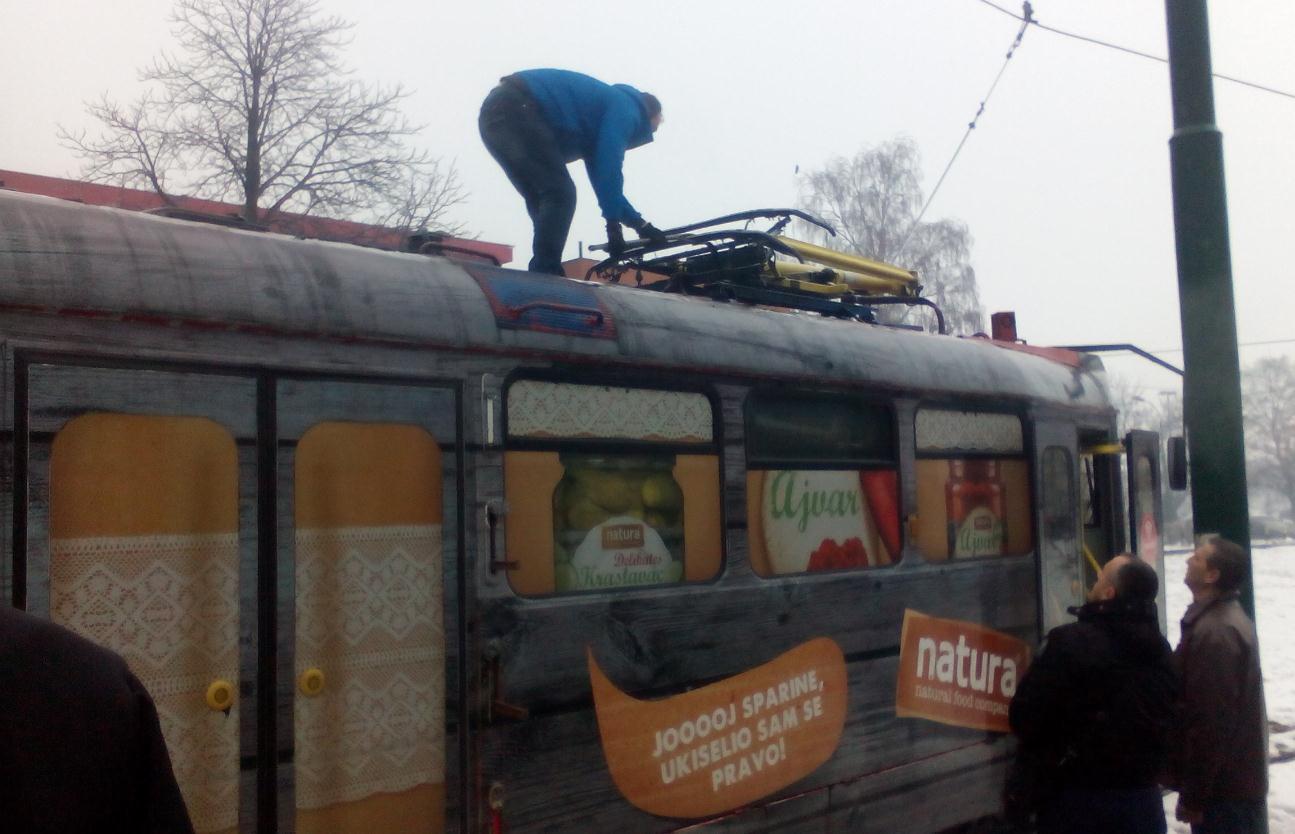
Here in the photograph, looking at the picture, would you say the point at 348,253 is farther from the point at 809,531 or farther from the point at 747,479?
the point at 809,531

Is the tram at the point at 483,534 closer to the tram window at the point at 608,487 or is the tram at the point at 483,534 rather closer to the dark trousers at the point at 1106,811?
the tram window at the point at 608,487

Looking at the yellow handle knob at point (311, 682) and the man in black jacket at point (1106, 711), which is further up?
the yellow handle knob at point (311, 682)

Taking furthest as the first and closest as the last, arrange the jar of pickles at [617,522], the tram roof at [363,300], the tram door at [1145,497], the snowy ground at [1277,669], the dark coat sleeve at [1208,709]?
the tram door at [1145,497], the snowy ground at [1277,669], the dark coat sleeve at [1208,709], the jar of pickles at [617,522], the tram roof at [363,300]

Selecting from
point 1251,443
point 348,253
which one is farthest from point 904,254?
point 1251,443

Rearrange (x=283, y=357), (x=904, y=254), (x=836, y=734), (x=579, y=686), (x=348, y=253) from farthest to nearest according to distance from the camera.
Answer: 1. (x=904, y=254)
2. (x=836, y=734)
3. (x=579, y=686)
4. (x=348, y=253)
5. (x=283, y=357)

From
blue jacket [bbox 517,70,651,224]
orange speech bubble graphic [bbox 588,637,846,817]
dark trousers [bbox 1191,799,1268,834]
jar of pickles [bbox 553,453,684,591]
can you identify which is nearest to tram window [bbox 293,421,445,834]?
jar of pickles [bbox 553,453,684,591]

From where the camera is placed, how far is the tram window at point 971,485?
18.2 feet

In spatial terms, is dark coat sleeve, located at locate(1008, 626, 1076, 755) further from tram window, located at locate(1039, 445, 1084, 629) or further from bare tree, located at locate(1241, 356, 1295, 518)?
bare tree, located at locate(1241, 356, 1295, 518)

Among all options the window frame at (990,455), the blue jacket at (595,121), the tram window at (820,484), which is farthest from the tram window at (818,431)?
the blue jacket at (595,121)

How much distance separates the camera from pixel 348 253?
3629 mm

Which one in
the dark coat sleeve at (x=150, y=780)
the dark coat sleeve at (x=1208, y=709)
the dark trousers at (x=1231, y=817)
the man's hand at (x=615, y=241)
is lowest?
the dark trousers at (x=1231, y=817)

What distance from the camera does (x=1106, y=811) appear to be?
375 cm

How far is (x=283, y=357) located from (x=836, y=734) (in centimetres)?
272

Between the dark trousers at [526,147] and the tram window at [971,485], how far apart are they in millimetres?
1911
